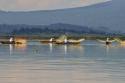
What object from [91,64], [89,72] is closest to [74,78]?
[89,72]

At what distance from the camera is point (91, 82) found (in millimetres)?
24875

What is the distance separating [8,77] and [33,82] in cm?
176

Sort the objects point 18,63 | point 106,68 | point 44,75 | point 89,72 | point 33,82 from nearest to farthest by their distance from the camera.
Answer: point 33,82 < point 44,75 < point 89,72 < point 106,68 < point 18,63

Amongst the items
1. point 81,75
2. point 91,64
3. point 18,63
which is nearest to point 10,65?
point 18,63

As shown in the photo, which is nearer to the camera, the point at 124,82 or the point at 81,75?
the point at 124,82

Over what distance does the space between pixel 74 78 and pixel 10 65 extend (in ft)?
22.3

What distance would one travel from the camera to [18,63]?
112 feet

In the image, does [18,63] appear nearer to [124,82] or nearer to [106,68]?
[106,68]

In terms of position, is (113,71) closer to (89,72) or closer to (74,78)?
(89,72)

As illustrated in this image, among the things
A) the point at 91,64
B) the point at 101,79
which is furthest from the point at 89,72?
the point at 91,64

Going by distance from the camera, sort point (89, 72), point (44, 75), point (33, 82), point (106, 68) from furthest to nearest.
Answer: point (106, 68) < point (89, 72) < point (44, 75) < point (33, 82)

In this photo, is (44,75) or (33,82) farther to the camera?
(44,75)

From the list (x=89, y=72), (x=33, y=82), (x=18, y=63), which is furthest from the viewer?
(x=18, y=63)

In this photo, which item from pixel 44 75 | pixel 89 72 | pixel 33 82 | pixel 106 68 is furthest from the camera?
pixel 106 68
